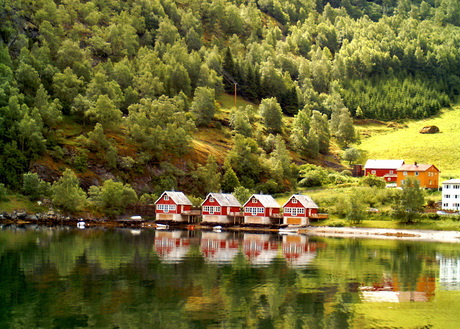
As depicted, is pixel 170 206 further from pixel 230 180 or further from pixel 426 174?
pixel 426 174

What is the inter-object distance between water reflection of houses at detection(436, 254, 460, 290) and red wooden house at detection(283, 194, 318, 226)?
144 feet

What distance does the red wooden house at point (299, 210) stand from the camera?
350 ft

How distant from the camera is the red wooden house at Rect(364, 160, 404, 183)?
14325 centimetres

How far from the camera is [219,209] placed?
112 meters

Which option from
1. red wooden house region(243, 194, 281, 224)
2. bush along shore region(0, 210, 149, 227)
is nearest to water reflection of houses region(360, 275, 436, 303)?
red wooden house region(243, 194, 281, 224)

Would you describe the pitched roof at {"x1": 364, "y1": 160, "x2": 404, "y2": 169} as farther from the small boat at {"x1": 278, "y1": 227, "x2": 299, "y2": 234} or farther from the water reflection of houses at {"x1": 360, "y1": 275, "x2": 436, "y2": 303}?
the water reflection of houses at {"x1": 360, "y1": 275, "x2": 436, "y2": 303}

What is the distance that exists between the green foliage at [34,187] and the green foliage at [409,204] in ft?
206

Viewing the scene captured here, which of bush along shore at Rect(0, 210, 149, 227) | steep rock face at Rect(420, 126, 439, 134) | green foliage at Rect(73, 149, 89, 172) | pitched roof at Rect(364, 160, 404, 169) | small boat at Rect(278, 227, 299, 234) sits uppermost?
steep rock face at Rect(420, 126, 439, 134)

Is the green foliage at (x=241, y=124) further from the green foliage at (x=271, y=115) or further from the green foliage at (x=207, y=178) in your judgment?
the green foliage at (x=207, y=178)

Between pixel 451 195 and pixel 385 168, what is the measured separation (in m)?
42.0

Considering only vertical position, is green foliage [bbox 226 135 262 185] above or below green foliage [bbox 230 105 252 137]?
below

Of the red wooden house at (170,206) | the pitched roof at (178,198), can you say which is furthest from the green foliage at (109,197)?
the pitched roof at (178,198)

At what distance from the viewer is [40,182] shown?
3957 inches

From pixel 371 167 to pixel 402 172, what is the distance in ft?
70.6
